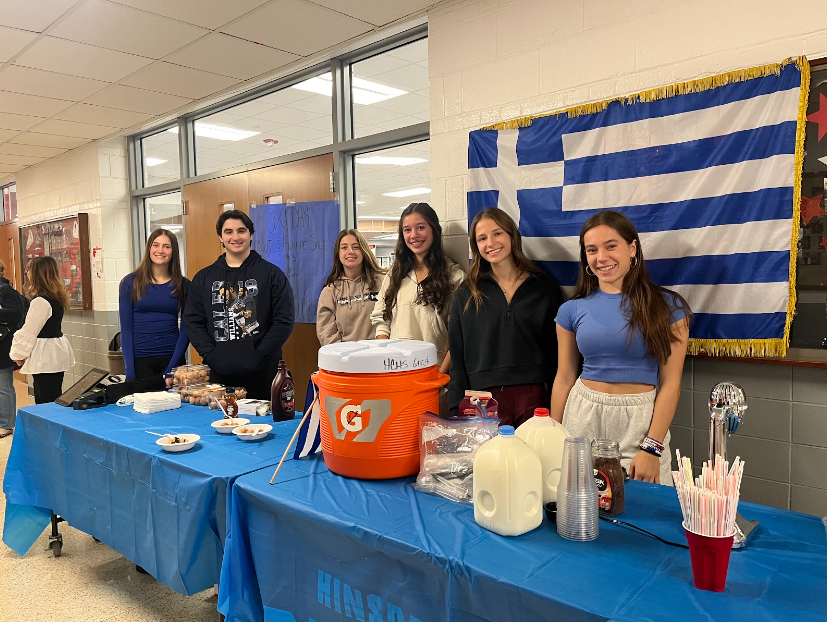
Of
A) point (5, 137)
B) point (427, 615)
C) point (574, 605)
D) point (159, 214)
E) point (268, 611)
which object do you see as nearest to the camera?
point (574, 605)

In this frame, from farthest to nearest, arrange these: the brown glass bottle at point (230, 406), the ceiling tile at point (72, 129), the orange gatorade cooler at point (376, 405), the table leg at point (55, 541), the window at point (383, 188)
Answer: the ceiling tile at point (72, 129) < the window at point (383, 188) < the table leg at point (55, 541) < the brown glass bottle at point (230, 406) < the orange gatorade cooler at point (376, 405)

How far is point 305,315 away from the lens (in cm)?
426

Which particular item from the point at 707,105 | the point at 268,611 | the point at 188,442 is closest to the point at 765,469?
the point at 707,105

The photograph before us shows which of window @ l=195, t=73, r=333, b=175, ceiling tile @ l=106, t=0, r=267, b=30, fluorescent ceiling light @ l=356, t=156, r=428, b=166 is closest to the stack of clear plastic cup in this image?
ceiling tile @ l=106, t=0, r=267, b=30

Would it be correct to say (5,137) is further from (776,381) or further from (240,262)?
(776,381)

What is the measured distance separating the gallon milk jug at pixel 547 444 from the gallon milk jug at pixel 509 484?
6cm

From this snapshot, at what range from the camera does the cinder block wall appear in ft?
7.11

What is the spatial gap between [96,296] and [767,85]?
6169 millimetres

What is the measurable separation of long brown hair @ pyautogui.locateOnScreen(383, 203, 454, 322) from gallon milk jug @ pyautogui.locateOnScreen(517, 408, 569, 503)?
4.58ft

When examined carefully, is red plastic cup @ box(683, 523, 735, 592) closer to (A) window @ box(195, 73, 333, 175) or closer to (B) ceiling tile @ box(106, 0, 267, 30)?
(B) ceiling tile @ box(106, 0, 267, 30)

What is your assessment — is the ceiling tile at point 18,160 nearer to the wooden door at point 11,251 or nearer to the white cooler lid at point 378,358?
the wooden door at point 11,251

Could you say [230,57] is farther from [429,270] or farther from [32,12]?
[429,270]

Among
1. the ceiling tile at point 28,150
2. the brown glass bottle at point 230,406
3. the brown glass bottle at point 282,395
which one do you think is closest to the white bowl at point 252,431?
the brown glass bottle at point 282,395

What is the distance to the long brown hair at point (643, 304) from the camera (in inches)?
75.4
